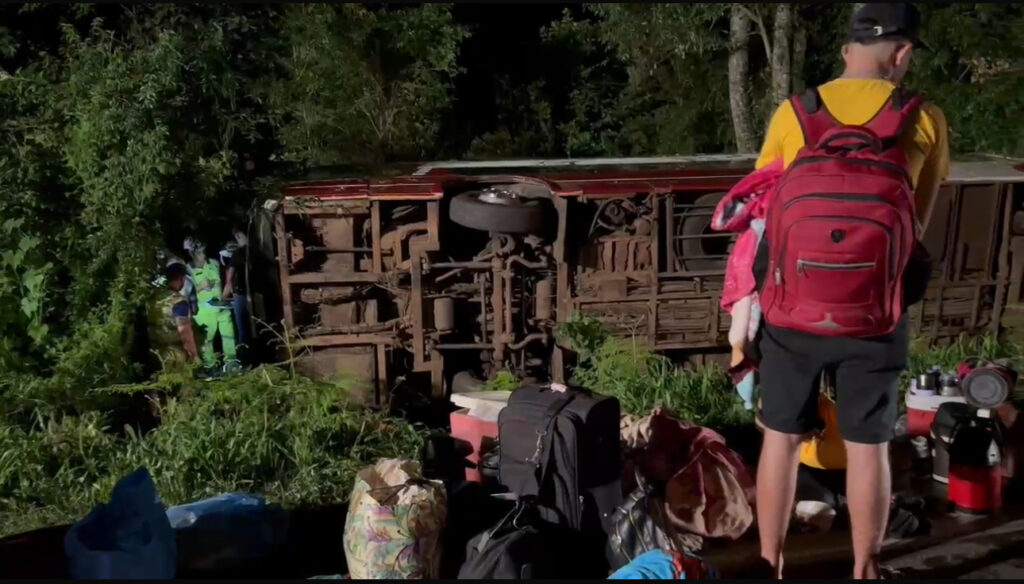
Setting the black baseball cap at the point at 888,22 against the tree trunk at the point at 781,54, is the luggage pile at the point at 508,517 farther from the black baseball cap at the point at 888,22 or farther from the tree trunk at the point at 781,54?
the tree trunk at the point at 781,54

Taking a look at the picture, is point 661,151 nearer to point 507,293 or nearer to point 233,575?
point 507,293

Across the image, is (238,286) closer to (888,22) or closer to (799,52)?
(888,22)

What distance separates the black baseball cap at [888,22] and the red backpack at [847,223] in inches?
7.7

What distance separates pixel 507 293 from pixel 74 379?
2757mm

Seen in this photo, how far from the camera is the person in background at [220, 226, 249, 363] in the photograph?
6.96 m

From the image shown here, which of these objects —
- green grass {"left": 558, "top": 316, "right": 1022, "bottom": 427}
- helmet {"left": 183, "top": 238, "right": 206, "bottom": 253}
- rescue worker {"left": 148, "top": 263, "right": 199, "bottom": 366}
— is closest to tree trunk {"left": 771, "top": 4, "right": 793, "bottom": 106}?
green grass {"left": 558, "top": 316, "right": 1022, "bottom": 427}

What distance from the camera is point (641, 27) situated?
12633 millimetres

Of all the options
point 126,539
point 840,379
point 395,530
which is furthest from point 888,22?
point 126,539

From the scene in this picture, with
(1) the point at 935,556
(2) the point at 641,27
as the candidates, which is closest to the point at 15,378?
(1) the point at 935,556

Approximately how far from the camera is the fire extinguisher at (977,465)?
4.75 meters

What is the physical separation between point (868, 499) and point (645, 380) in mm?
2869

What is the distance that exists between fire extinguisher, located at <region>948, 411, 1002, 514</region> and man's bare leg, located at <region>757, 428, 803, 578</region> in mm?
1497

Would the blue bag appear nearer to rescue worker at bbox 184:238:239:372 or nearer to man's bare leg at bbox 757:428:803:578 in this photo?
man's bare leg at bbox 757:428:803:578

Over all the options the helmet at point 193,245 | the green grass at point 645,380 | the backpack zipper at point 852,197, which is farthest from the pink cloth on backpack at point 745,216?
the helmet at point 193,245
